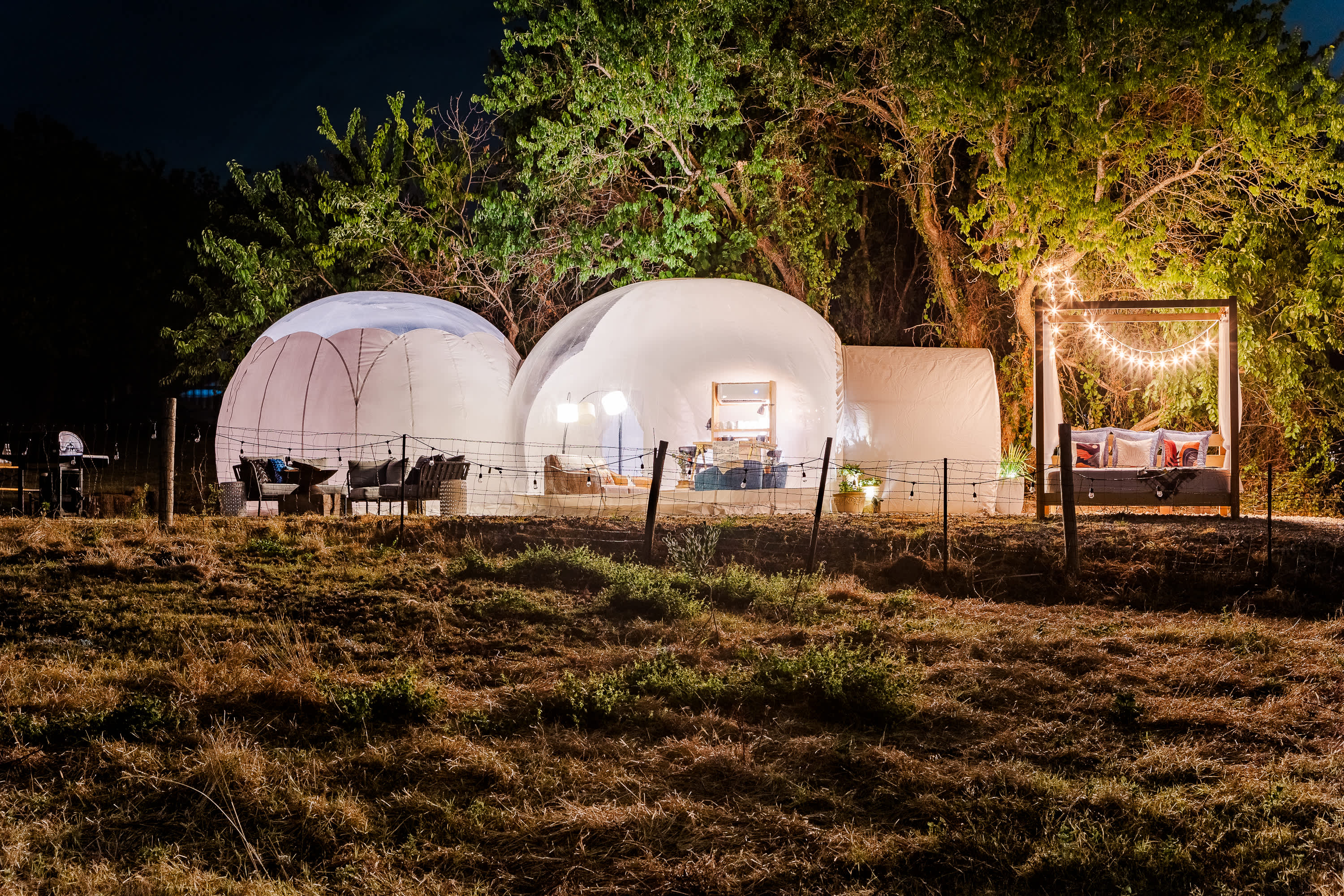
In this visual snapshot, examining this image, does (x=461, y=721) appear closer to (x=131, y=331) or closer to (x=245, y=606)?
(x=245, y=606)

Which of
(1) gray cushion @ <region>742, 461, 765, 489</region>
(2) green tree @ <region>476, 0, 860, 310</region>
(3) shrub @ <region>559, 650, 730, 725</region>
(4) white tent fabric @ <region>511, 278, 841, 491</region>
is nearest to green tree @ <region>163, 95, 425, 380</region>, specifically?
(2) green tree @ <region>476, 0, 860, 310</region>

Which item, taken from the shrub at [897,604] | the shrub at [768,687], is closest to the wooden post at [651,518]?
the shrub at [897,604]

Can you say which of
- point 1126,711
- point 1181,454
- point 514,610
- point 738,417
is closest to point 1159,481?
point 1181,454

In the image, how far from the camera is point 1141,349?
46.2 feet

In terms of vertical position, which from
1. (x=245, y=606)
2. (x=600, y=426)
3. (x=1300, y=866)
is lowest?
(x=1300, y=866)

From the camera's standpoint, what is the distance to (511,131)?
17859mm

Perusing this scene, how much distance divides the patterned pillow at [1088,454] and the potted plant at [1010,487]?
1.20 m

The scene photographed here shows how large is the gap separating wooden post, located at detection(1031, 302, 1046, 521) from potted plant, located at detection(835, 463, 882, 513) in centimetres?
197

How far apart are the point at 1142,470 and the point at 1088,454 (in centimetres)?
82

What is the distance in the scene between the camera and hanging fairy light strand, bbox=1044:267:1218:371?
12.9 meters

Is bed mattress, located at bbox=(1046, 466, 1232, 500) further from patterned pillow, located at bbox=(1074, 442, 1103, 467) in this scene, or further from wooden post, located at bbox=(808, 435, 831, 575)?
wooden post, located at bbox=(808, 435, 831, 575)

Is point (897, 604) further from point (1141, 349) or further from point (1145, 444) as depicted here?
point (1141, 349)

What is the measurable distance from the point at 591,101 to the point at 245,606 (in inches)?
391

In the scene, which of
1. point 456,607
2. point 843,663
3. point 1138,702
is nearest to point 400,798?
point 843,663
